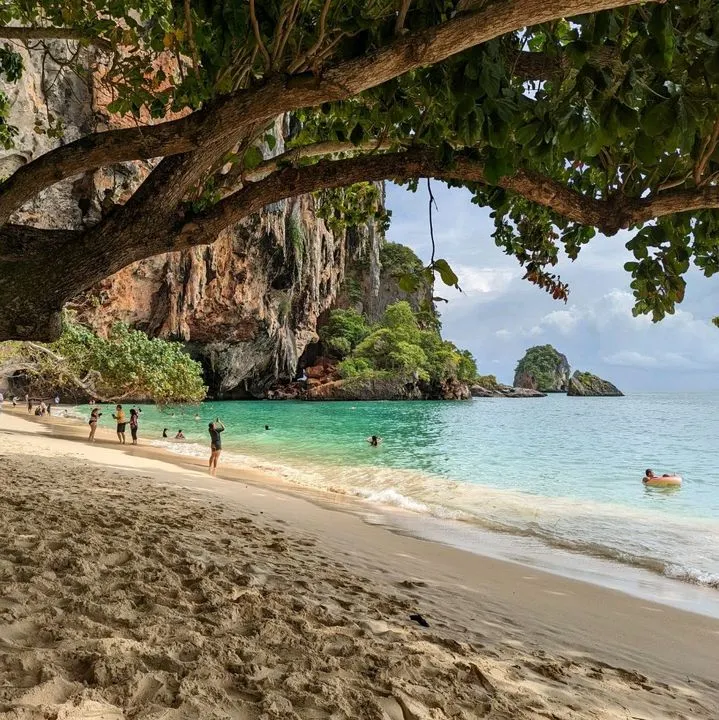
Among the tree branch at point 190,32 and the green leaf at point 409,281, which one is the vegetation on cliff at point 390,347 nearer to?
the green leaf at point 409,281

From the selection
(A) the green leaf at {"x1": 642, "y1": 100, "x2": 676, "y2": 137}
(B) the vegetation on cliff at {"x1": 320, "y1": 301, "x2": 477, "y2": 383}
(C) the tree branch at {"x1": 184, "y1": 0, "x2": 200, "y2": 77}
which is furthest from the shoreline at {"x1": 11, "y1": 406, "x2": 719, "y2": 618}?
(B) the vegetation on cliff at {"x1": 320, "y1": 301, "x2": 477, "y2": 383}

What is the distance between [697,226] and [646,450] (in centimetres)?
2187

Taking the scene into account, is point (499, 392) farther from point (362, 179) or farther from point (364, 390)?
point (362, 179)

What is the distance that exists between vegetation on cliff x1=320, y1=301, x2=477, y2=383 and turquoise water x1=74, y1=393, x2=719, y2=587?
17.0 metres

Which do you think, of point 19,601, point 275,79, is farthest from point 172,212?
point 19,601

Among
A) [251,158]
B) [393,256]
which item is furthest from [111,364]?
[393,256]

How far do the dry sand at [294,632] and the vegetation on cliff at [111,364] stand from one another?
11255 mm

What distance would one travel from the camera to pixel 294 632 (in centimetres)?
249

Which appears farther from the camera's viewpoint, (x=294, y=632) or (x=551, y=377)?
(x=551, y=377)

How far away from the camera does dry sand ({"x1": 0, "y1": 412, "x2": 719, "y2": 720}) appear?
184 cm

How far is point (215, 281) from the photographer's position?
→ 110ft

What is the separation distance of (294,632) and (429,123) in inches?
122

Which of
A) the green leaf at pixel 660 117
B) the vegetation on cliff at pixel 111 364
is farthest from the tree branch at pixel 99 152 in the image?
the vegetation on cliff at pixel 111 364

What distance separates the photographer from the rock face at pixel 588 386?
9369cm
